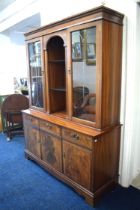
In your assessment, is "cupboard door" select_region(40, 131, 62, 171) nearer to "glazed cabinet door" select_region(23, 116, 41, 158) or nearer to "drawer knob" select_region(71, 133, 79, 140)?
"glazed cabinet door" select_region(23, 116, 41, 158)

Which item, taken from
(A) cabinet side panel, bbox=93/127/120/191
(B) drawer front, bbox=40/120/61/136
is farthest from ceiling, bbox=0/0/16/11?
(A) cabinet side panel, bbox=93/127/120/191

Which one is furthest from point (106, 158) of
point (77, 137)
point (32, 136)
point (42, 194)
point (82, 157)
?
point (32, 136)

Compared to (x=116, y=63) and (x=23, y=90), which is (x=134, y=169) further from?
(x=23, y=90)

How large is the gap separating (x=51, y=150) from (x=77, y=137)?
2.01ft

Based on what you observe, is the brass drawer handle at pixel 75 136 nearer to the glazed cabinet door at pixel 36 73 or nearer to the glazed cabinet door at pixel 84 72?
the glazed cabinet door at pixel 84 72

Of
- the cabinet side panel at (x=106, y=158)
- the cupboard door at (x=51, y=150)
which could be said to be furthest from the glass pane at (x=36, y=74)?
the cabinet side panel at (x=106, y=158)

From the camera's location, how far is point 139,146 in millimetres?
2398

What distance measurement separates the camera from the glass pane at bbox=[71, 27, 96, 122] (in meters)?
1.87

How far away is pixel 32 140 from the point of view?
278 cm

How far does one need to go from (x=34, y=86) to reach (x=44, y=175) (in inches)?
52.4

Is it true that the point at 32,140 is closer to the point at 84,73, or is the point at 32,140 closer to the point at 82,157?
the point at 82,157

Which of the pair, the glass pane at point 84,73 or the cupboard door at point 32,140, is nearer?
the glass pane at point 84,73

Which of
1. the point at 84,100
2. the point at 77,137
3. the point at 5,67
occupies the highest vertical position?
the point at 5,67

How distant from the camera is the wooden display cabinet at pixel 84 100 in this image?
1.80 m
